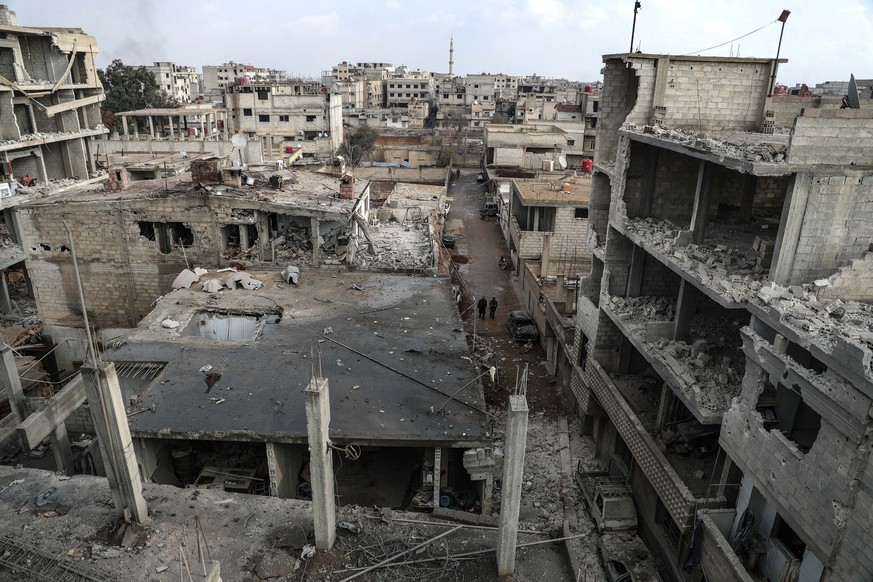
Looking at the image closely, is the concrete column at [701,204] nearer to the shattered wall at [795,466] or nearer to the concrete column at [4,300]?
the shattered wall at [795,466]

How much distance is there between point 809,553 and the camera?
9.29 meters

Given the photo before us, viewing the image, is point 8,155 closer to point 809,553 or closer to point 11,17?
point 11,17

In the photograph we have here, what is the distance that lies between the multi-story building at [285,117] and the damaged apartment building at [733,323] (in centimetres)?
4380

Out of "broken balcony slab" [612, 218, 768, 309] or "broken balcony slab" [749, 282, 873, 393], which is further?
"broken balcony slab" [612, 218, 768, 309]

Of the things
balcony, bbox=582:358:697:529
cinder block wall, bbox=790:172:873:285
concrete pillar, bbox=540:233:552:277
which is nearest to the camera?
cinder block wall, bbox=790:172:873:285

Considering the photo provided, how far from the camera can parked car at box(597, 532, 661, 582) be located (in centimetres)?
1305

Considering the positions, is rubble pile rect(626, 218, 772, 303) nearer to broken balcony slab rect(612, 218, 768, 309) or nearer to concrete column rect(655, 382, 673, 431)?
broken balcony slab rect(612, 218, 768, 309)

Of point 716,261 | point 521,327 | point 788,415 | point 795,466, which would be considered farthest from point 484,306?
point 795,466

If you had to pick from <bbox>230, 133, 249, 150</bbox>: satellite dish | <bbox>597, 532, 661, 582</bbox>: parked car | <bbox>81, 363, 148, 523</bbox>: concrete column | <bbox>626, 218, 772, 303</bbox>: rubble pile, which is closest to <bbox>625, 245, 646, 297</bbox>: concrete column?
<bbox>626, 218, 772, 303</bbox>: rubble pile

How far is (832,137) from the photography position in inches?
392

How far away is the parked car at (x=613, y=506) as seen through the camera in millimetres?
14555

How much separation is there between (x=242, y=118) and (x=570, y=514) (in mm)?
52753

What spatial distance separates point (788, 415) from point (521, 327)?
1435 cm

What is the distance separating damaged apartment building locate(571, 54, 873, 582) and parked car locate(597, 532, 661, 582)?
0.51 metres
